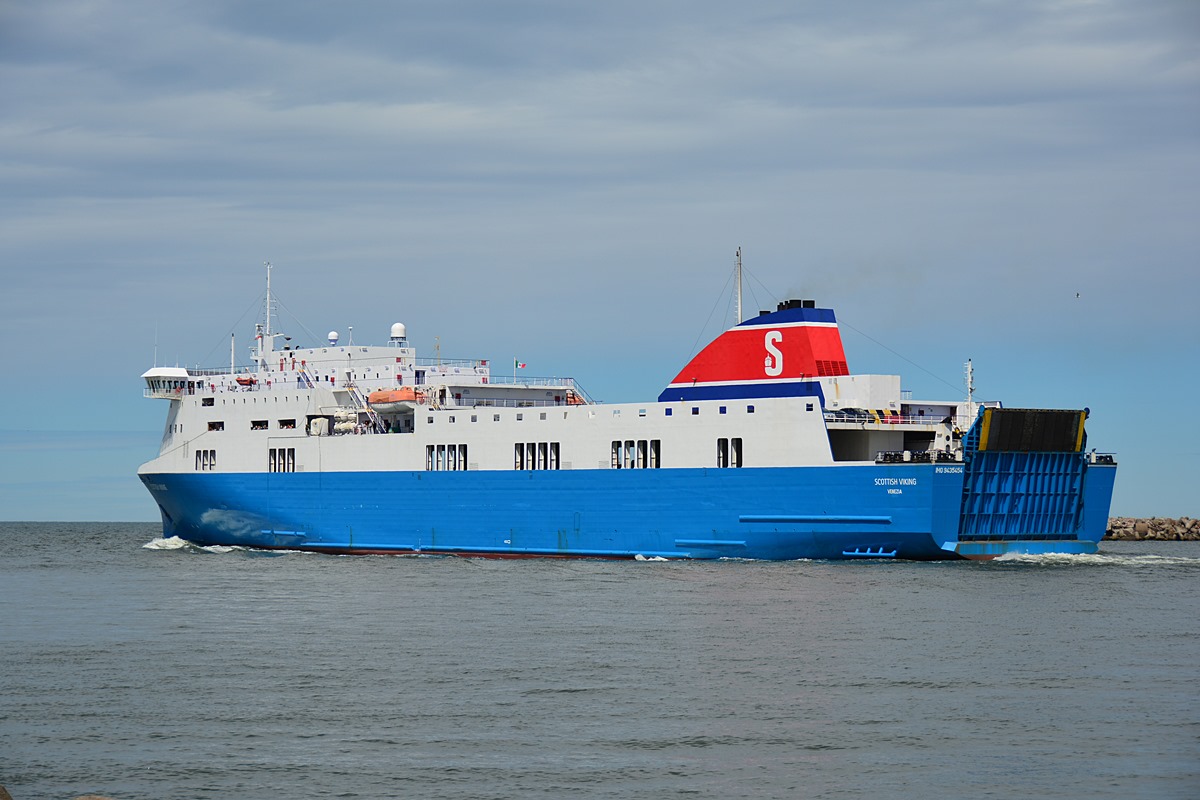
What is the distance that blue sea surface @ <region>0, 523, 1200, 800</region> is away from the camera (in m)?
15.7

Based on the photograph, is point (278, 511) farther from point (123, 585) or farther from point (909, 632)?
point (909, 632)

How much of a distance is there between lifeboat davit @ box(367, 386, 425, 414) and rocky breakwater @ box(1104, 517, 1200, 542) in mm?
42287

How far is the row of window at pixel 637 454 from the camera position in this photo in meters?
42.9

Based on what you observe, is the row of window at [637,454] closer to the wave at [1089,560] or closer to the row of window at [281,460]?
the wave at [1089,560]

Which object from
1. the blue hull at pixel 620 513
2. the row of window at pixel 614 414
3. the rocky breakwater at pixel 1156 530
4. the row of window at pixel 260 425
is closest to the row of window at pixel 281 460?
the blue hull at pixel 620 513

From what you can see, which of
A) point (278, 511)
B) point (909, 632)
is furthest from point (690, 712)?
point (278, 511)

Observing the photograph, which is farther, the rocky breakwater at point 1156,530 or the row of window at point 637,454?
the rocky breakwater at point 1156,530

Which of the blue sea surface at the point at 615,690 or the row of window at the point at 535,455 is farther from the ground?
the row of window at the point at 535,455

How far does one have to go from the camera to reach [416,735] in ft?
57.9

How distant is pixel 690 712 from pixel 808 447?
2121cm

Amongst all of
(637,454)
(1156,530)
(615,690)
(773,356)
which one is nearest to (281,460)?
(637,454)

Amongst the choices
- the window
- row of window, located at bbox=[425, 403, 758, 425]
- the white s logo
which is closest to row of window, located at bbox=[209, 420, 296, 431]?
row of window, located at bbox=[425, 403, 758, 425]

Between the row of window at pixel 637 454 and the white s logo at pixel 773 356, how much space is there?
3721 mm

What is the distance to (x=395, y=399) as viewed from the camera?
49719mm
